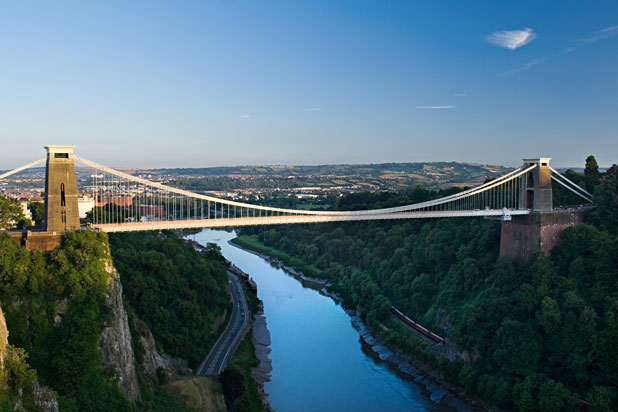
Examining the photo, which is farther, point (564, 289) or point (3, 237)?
point (564, 289)

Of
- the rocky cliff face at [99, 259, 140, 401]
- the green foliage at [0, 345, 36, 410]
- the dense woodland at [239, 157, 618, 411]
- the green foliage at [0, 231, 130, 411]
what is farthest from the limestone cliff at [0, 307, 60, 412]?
the dense woodland at [239, 157, 618, 411]

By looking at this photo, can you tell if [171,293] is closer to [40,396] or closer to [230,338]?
[230,338]

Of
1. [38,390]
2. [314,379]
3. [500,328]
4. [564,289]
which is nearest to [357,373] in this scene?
[314,379]

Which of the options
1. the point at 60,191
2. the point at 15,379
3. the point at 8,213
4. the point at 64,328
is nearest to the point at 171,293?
the point at 8,213

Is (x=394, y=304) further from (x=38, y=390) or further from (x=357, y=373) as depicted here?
(x=38, y=390)

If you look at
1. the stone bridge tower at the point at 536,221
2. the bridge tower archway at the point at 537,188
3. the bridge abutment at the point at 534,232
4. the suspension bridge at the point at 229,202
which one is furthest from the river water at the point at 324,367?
the bridge tower archway at the point at 537,188

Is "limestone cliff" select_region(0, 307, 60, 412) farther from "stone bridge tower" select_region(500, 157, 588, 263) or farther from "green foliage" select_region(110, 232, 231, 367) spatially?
"stone bridge tower" select_region(500, 157, 588, 263)

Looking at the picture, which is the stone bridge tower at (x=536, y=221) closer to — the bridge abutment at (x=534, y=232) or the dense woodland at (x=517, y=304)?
the bridge abutment at (x=534, y=232)
